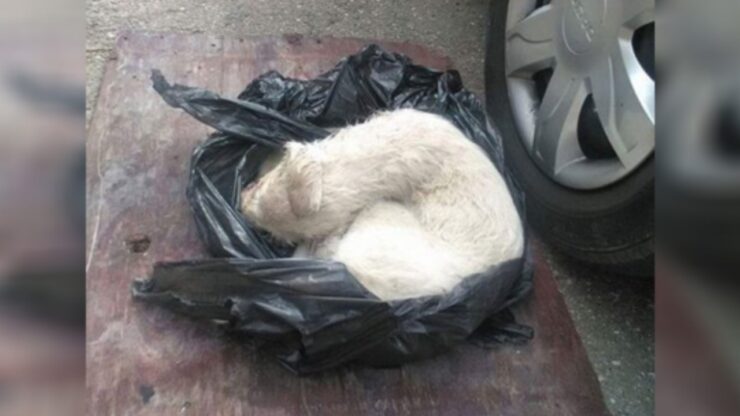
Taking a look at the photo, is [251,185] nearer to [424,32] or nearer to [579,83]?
[579,83]

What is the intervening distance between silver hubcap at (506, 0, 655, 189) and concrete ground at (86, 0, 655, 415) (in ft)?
1.26

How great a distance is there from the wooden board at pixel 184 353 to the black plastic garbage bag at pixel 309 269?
0.20ft

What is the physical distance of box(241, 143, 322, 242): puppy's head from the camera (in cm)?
212

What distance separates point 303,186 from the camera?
6.95 feet

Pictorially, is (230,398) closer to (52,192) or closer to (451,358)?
(451,358)

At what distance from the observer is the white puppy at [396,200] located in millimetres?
2102

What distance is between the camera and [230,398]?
1976mm

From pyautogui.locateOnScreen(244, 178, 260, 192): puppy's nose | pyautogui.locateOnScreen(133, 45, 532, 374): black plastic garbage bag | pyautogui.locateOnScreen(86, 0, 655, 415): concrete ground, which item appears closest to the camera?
pyautogui.locateOnScreen(133, 45, 532, 374): black plastic garbage bag

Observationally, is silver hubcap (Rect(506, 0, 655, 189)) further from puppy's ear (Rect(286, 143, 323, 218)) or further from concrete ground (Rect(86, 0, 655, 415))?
puppy's ear (Rect(286, 143, 323, 218))

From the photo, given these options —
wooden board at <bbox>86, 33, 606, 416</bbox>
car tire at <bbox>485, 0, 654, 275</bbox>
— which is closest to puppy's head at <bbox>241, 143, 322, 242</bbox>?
wooden board at <bbox>86, 33, 606, 416</bbox>

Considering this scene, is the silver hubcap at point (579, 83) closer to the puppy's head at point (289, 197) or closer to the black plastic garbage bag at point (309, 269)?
the black plastic garbage bag at point (309, 269)

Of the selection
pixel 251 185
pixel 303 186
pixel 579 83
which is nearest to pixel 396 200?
pixel 303 186

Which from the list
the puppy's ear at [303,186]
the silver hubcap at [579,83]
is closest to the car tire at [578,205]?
the silver hubcap at [579,83]

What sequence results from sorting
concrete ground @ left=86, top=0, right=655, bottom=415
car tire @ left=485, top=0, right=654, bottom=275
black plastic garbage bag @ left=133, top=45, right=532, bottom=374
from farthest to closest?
concrete ground @ left=86, top=0, right=655, bottom=415 → car tire @ left=485, top=0, right=654, bottom=275 → black plastic garbage bag @ left=133, top=45, right=532, bottom=374
